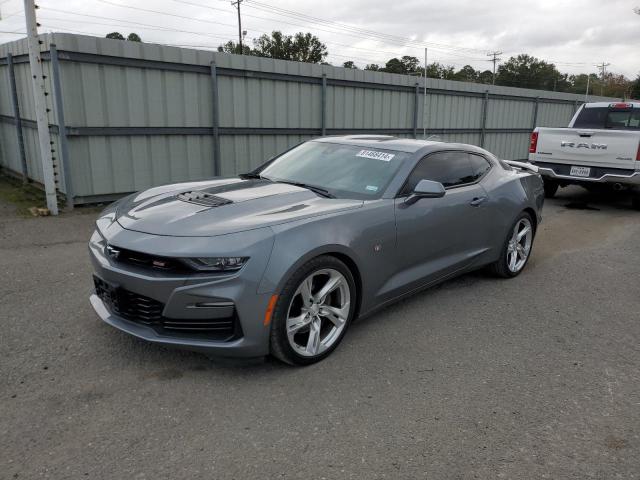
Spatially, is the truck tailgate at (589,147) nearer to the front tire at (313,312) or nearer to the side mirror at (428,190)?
the side mirror at (428,190)

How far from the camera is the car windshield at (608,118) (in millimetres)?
10281

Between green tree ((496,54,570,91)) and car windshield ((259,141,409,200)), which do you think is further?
green tree ((496,54,570,91))

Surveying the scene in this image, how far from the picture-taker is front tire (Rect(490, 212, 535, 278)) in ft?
17.7

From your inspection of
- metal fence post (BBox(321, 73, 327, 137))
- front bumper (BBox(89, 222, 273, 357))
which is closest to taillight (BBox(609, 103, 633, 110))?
metal fence post (BBox(321, 73, 327, 137))

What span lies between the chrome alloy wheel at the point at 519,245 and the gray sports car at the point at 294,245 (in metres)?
0.50

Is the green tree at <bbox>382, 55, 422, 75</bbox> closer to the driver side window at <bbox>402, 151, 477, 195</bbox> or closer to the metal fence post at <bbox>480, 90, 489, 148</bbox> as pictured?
the metal fence post at <bbox>480, 90, 489, 148</bbox>

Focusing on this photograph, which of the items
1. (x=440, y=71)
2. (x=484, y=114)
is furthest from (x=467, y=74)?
(x=484, y=114)

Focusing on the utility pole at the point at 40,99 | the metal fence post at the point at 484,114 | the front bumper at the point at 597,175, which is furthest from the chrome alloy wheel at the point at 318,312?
the metal fence post at the point at 484,114

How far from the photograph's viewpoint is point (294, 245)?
3191 mm

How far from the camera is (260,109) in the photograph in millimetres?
10102

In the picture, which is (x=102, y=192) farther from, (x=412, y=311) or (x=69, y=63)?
(x=412, y=311)

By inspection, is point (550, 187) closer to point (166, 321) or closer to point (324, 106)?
point (324, 106)

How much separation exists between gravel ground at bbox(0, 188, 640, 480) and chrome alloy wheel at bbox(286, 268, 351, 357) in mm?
172

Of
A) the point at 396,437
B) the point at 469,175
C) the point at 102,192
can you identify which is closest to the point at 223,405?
the point at 396,437
